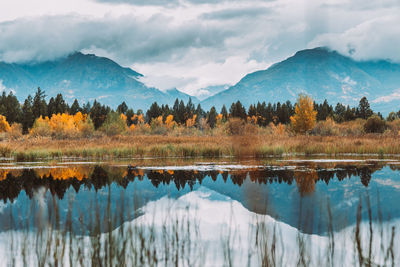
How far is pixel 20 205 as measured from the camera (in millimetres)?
7918

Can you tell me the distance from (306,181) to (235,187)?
2248mm

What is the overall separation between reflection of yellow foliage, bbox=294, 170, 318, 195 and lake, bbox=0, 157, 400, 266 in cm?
3

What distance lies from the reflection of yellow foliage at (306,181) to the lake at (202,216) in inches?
1.1

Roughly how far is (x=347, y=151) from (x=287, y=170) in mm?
10192

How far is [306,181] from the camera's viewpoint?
10984 mm

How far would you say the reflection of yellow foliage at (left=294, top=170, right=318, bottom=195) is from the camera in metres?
9.50

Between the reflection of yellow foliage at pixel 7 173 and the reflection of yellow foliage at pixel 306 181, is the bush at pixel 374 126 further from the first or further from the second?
the reflection of yellow foliage at pixel 7 173

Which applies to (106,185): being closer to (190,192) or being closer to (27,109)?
(190,192)

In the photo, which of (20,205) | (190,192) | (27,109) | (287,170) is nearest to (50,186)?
(20,205)

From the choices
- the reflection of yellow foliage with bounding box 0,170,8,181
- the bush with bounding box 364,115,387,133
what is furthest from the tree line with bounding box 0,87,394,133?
the reflection of yellow foliage with bounding box 0,170,8,181

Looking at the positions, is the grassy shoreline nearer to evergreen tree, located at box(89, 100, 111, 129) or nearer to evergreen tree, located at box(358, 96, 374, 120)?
evergreen tree, located at box(358, 96, 374, 120)

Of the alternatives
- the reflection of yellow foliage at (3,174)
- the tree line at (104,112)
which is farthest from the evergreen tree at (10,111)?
the reflection of yellow foliage at (3,174)

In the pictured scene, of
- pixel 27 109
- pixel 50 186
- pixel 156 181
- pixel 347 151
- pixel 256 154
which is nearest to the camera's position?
pixel 50 186

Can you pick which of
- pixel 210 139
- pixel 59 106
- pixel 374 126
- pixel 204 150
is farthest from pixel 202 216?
pixel 59 106
